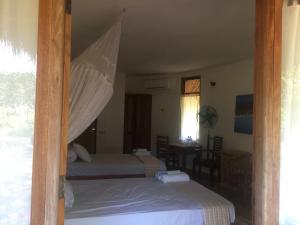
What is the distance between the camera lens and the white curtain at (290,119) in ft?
5.90

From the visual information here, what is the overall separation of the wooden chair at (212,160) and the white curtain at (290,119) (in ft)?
14.5

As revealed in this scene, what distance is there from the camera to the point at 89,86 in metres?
2.61

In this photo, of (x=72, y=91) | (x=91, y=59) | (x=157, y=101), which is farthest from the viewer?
→ (x=157, y=101)

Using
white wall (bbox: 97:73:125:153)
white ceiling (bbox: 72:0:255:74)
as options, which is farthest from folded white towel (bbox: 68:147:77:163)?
white wall (bbox: 97:73:125:153)

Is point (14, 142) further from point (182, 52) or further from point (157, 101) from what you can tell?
point (157, 101)

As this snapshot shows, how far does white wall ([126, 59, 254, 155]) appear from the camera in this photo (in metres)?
6.04

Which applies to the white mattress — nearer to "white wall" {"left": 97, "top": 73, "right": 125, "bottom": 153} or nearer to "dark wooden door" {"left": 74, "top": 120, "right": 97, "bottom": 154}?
"dark wooden door" {"left": 74, "top": 120, "right": 97, "bottom": 154}

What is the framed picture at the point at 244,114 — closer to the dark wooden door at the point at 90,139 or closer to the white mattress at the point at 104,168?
the white mattress at the point at 104,168

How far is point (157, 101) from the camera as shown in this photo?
8.70 m

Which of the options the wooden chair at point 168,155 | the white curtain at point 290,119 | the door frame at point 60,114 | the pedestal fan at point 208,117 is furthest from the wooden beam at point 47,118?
the wooden chair at point 168,155

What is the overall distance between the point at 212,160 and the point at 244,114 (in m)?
1.16

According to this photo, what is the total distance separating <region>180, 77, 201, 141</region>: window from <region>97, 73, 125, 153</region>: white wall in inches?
60.3

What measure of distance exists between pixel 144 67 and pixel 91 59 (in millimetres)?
4426

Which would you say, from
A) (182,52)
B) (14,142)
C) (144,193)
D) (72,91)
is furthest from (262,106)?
(182,52)
